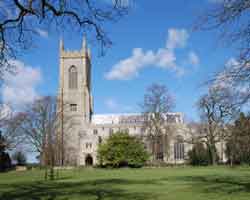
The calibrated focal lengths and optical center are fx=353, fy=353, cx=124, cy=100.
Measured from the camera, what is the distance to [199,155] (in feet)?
206

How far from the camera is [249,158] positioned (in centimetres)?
5331

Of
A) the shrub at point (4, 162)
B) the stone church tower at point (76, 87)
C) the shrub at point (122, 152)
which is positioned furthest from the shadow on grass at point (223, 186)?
the stone church tower at point (76, 87)

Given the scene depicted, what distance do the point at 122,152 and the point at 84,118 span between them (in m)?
32.0

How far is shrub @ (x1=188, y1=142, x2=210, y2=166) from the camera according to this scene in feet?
203

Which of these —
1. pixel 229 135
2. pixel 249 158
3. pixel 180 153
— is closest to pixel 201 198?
pixel 229 135

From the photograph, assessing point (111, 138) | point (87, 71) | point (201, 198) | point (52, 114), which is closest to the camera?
point (201, 198)

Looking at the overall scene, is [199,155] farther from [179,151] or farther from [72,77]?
[72,77]

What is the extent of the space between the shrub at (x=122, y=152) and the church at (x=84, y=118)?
881 inches

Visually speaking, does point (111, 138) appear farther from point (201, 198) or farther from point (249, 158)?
point (201, 198)

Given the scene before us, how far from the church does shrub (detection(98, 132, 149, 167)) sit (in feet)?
73.4

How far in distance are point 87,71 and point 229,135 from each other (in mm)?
49231

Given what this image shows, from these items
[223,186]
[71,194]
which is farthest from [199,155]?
[71,194]

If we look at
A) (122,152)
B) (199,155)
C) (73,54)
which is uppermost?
(73,54)

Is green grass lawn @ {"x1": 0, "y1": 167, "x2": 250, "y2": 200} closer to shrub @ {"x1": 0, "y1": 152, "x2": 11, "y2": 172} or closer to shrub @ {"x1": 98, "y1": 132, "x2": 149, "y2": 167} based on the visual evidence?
shrub @ {"x1": 98, "y1": 132, "x2": 149, "y2": 167}
